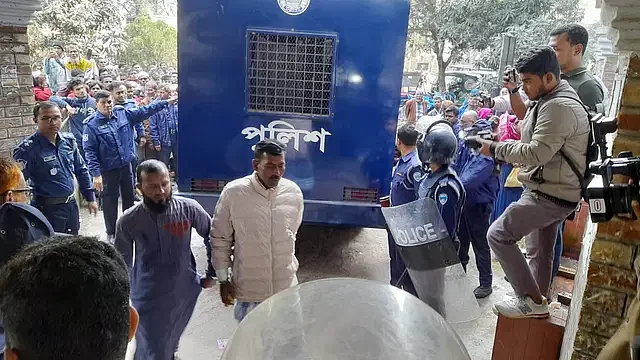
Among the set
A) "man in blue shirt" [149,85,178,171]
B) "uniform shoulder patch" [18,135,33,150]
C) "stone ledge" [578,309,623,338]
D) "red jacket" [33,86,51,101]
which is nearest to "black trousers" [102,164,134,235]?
"uniform shoulder patch" [18,135,33,150]

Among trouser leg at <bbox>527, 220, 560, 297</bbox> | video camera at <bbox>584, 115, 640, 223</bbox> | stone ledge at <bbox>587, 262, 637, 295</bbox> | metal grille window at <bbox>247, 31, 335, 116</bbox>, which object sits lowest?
trouser leg at <bbox>527, 220, 560, 297</bbox>

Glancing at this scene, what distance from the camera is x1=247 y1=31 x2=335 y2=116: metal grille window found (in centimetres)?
444

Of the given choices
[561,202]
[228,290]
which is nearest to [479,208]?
[561,202]

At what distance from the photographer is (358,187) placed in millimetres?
4684

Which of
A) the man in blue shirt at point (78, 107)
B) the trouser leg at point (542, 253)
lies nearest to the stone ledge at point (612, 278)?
the trouser leg at point (542, 253)

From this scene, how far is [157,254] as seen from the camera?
9.04ft

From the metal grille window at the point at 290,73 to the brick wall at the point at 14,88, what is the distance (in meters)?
1.96

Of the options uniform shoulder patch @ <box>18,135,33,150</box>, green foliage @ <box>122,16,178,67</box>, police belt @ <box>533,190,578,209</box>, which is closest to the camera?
police belt @ <box>533,190,578,209</box>

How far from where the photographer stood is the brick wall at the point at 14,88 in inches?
163

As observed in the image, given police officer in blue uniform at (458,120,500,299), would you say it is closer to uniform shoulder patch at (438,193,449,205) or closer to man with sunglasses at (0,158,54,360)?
uniform shoulder patch at (438,193,449,205)

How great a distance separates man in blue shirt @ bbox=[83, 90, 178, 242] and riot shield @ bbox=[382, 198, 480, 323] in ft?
11.5

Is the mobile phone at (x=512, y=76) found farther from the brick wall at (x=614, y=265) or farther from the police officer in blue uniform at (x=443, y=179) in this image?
the brick wall at (x=614, y=265)

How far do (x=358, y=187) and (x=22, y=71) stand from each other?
10.4 feet

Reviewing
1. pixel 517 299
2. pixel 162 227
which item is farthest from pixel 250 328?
Result: pixel 517 299
